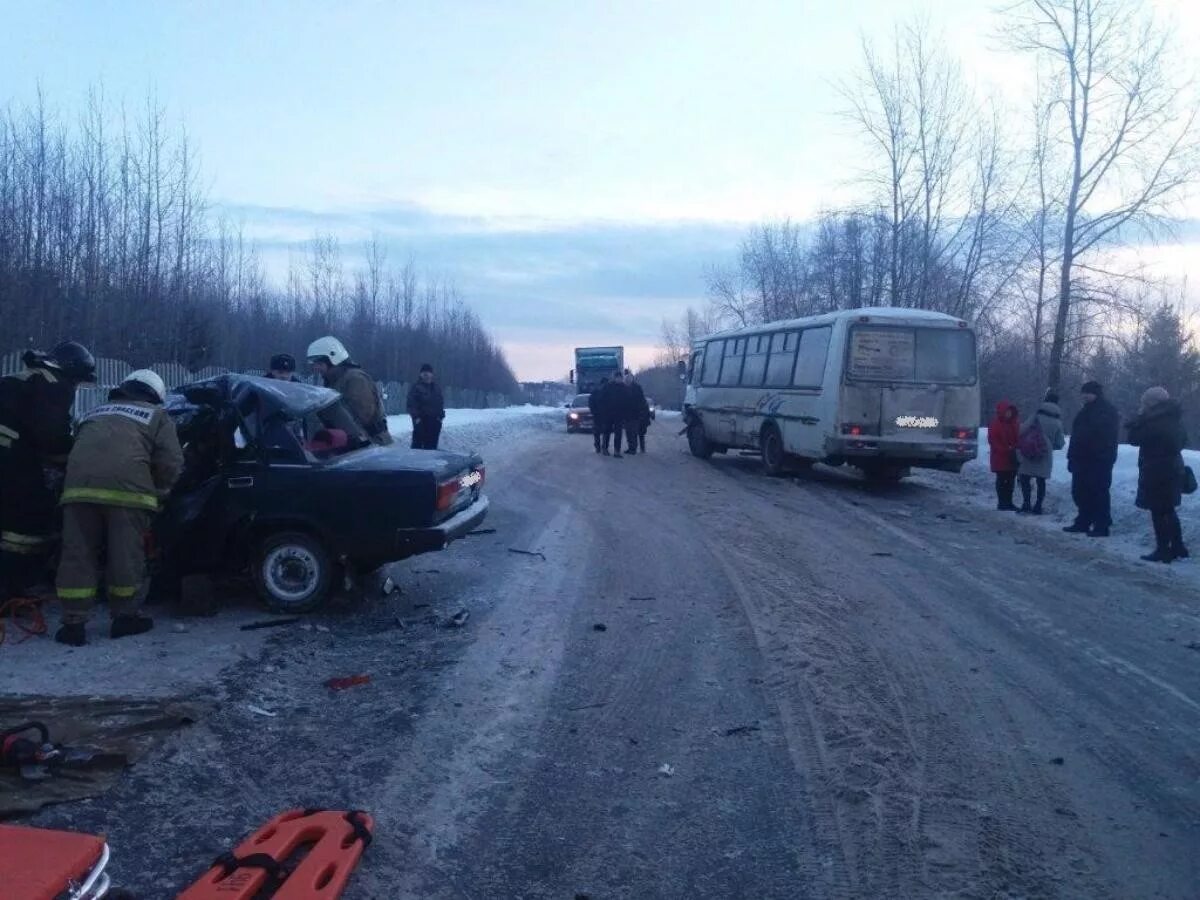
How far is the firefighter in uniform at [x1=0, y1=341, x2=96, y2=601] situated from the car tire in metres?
1.48

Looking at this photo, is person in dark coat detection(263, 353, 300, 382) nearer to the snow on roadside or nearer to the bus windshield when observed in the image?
the snow on roadside

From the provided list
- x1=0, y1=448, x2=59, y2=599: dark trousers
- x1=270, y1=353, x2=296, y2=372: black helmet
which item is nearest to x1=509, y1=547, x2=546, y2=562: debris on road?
x1=270, y1=353, x2=296, y2=372: black helmet

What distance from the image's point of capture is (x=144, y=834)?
4273mm

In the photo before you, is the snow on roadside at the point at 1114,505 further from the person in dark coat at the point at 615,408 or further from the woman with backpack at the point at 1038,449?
the person in dark coat at the point at 615,408

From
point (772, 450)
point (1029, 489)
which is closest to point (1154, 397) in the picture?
point (1029, 489)

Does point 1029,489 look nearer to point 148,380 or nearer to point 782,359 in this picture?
point 782,359

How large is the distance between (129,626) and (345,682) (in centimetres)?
183

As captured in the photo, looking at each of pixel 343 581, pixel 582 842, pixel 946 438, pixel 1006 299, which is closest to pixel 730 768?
pixel 582 842

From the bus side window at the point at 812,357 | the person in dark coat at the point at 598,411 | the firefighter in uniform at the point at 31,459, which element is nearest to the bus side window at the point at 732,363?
the person in dark coat at the point at 598,411

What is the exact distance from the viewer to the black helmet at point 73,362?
7.61 m

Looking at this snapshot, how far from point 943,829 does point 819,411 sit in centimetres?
1395

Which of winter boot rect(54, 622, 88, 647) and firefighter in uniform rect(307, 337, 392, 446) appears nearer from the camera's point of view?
winter boot rect(54, 622, 88, 647)

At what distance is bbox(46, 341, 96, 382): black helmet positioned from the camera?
761cm

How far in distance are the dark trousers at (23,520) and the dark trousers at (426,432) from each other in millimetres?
8453
